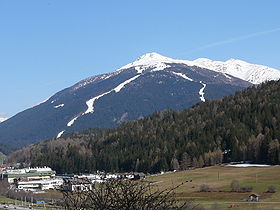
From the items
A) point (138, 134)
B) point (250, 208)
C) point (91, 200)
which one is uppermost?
point (138, 134)

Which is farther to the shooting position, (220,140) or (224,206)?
(220,140)

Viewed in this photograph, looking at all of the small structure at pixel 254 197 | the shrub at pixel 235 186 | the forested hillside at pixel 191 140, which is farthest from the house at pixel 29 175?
the small structure at pixel 254 197

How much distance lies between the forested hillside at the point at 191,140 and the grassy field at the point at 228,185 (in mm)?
10180

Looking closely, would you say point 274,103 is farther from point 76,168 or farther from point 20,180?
point 20,180

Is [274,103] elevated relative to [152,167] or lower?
elevated

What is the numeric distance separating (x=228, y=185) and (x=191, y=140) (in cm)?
5147

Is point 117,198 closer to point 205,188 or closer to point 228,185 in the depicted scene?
point 205,188

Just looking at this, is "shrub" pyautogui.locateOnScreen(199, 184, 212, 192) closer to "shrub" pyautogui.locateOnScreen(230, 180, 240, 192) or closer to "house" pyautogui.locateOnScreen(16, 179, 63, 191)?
"shrub" pyautogui.locateOnScreen(230, 180, 240, 192)

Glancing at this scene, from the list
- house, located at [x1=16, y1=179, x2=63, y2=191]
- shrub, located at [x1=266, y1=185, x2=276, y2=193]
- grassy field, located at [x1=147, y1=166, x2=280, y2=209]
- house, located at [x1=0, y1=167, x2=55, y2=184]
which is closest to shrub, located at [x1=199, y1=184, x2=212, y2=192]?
grassy field, located at [x1=147, y1=166, x2=280, y2=209]

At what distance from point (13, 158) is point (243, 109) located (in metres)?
84.1

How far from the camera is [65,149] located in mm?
163250

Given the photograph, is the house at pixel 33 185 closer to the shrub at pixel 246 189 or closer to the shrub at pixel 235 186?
the shrub at pixel 235 186

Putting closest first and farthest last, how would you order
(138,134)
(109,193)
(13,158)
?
(109,193), (138,134), (13,158)

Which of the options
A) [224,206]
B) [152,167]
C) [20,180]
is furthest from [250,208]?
[20,180]
